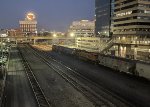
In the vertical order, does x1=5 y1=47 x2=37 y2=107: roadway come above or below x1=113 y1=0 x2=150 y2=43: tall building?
below

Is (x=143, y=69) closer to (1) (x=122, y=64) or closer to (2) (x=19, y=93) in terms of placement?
(1) (x=122, y=64)

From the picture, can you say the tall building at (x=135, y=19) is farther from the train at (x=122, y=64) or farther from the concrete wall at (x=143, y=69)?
the concrete wall at (x=143, y=69)

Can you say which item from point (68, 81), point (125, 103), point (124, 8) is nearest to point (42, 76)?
point (68, 81)

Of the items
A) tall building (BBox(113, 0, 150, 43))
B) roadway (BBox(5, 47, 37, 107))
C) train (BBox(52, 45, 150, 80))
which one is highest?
tall building (BBox(113, 0, 150, 43))

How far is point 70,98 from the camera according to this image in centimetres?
3438

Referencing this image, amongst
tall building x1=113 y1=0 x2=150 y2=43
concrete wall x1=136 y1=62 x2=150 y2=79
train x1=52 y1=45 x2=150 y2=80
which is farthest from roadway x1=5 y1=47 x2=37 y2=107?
tall building x1=113 y1=0 x2=150 y2=43

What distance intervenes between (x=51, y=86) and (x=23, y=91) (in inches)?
207

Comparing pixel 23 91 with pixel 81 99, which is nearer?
pixel 81 99

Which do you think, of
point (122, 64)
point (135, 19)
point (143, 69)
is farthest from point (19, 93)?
point (135, 19)

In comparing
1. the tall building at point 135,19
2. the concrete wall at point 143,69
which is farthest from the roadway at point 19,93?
the tall building at point 135,19

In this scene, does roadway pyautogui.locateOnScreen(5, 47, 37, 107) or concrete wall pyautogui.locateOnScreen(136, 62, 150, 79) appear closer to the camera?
roadway pyautogui.locateOnScreen(5, 47, 37, 107)

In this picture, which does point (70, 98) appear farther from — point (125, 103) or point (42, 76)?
point (42, 76)

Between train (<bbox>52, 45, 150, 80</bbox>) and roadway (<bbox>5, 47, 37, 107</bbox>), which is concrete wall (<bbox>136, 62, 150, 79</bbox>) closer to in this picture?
train (<bbox>52, 45, 150, 80</bbox>)

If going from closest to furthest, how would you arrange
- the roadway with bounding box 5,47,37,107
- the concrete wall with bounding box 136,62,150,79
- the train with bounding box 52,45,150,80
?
the roadway with bounding box 5,47,37,107 → the concrete wall with bounding box 136,62,150,79 → the train with bounding box 52,45,150,80
